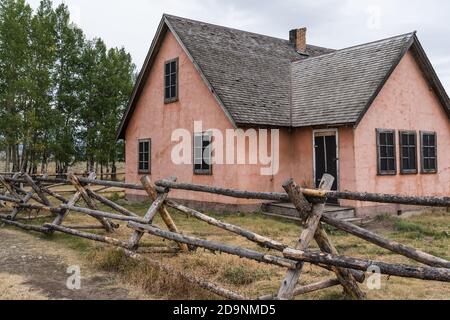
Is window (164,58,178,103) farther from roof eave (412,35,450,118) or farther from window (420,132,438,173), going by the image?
window (420,132,438,173)

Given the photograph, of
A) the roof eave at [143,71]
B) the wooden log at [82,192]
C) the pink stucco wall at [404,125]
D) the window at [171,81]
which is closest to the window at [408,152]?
the pink stucco wall at [404,125]

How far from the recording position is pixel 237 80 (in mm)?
14570

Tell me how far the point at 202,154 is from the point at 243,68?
12.0 ft

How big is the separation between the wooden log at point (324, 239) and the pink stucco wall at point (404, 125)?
24.8 ft

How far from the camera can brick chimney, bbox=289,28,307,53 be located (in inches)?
754

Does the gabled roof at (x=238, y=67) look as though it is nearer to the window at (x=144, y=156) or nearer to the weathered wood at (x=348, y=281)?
the window at (x=144, y=156)

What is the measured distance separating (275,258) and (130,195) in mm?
14061

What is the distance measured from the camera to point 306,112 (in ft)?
45.8

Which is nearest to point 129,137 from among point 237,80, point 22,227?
point 237,80

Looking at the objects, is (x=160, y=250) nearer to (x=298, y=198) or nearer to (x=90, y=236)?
(x=90, y=236)

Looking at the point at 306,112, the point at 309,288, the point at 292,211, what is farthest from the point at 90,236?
the point at 306,112

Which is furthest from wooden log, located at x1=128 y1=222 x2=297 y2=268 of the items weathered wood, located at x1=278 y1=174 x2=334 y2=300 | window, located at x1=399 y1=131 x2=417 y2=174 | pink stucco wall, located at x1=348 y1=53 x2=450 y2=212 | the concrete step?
window, located at x1=399 y1=131 x2=417 y2=174

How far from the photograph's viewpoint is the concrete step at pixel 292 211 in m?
11.9
